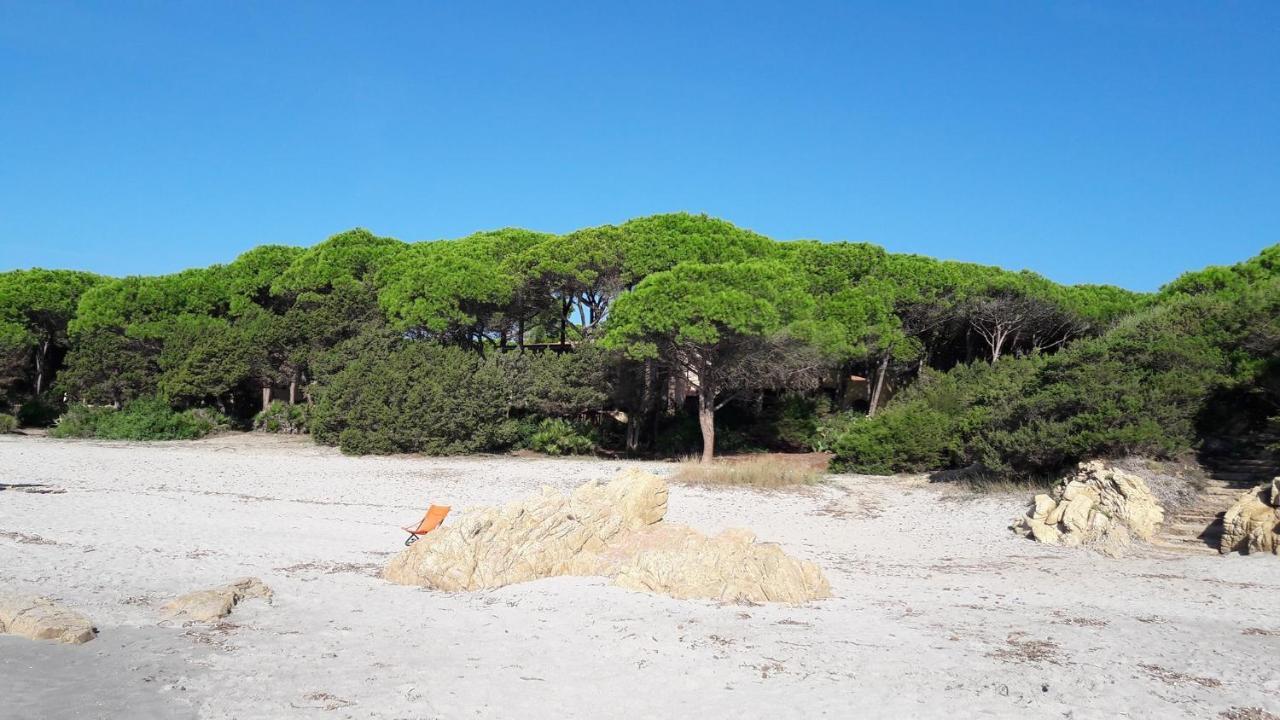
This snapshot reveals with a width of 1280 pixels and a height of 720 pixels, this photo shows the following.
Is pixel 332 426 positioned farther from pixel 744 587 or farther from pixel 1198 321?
pixel 1198 321

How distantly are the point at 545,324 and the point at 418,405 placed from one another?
7833 millimetres

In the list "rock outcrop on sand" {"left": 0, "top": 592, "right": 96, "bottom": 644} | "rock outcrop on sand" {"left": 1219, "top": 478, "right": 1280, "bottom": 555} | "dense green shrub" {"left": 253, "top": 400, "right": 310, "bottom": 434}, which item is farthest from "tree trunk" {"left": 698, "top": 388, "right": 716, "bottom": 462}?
"rock outcrop on sand" {"left": 0, "top": 592, "right": 96, "bottom": 644}

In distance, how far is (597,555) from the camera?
1030cm

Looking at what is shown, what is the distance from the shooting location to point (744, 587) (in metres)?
9.15

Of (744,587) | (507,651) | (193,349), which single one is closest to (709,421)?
(744,587)

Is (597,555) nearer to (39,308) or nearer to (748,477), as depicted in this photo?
(748,477)

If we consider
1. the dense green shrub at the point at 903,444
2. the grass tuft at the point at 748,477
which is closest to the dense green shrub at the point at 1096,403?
the dense green shrub at the point at 903,444

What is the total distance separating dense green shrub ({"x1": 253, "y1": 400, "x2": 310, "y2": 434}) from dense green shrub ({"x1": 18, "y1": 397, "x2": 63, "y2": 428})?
8.22m

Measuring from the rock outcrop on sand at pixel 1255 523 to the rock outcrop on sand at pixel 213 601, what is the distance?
40.4ft

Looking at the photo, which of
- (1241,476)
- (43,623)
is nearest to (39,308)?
(43,623)

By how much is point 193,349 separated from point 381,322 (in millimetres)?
6972

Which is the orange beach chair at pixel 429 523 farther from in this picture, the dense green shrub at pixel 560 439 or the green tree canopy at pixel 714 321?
the dense green shrub at pixel 560 439

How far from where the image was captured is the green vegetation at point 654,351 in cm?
1666

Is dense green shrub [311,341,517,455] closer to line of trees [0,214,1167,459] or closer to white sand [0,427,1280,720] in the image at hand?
line of trees [0,214,1167,459]
